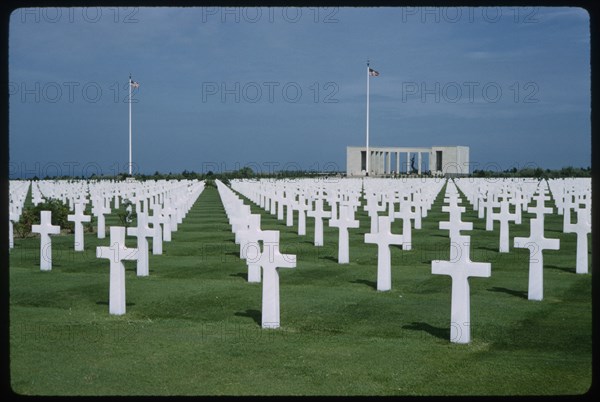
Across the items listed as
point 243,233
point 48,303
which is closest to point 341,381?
point 243,233

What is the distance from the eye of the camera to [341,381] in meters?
5.73

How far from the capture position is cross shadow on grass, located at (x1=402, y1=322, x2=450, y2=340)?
7.26m

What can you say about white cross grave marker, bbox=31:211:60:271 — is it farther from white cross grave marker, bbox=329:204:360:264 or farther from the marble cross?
the marble cross

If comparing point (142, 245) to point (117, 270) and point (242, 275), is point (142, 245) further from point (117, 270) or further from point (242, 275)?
point (117, 270)

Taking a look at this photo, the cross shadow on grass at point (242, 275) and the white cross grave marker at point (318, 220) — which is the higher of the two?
the white cross grave marker at point (318, 220)

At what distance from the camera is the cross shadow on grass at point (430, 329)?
23.8ft

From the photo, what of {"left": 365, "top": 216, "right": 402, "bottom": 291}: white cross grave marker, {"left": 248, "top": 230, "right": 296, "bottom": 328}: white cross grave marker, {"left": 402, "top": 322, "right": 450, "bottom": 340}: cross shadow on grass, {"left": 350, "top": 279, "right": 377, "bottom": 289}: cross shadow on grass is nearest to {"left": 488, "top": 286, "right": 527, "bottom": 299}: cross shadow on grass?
{"left": 365, "top": 216, "right": 402, "bottom": 291}: white cross grave marker

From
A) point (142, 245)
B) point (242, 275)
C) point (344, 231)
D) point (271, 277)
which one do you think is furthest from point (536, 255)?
point (142, 245)

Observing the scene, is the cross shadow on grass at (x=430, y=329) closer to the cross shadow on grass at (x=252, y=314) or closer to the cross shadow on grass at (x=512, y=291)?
the cross shadow on grass at (x=252, y=314)

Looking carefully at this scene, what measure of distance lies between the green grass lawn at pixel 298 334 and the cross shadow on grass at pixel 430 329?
0.07 feet

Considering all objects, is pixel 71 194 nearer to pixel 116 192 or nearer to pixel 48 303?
pixel 116 192

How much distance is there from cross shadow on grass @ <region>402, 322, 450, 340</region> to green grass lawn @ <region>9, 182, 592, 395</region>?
20 mm

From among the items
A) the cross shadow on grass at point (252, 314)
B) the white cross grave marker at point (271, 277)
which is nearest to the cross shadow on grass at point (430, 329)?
the white cross grave marker at point (271, 277)

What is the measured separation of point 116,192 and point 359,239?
728 inches
